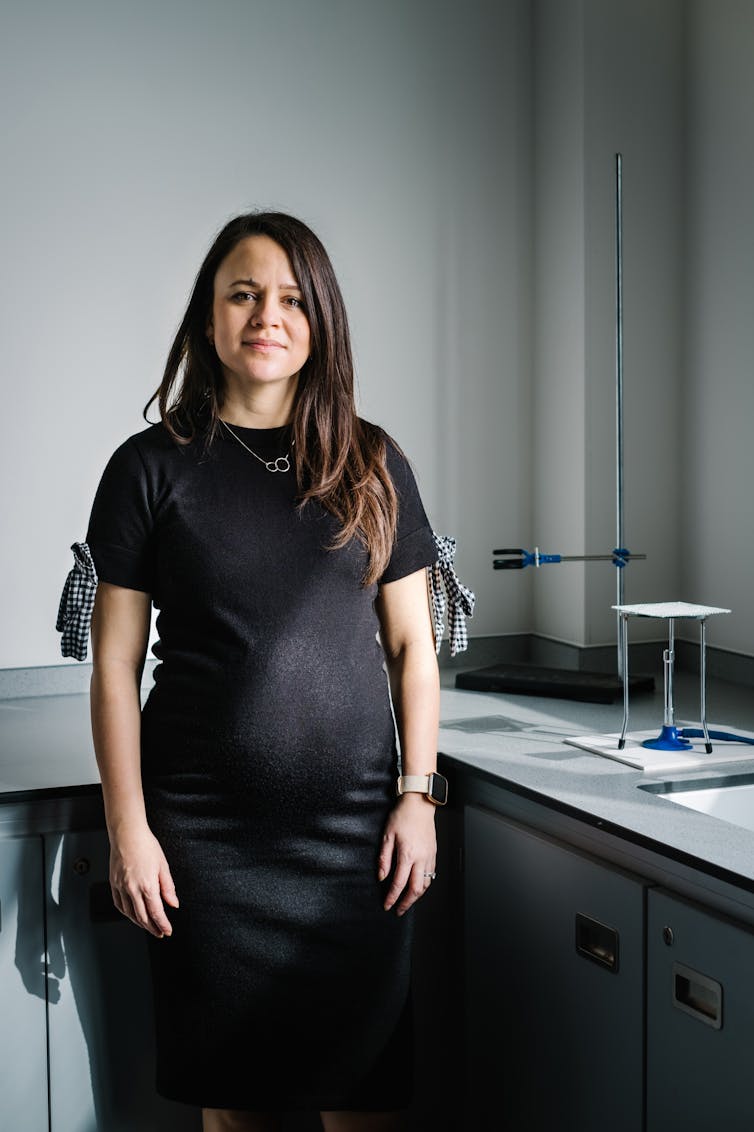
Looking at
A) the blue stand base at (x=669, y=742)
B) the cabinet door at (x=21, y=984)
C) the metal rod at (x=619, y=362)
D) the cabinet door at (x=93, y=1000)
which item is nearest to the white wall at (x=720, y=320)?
the metal rod at (x=619, y=362)

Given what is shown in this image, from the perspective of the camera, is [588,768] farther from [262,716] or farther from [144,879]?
[144,879]

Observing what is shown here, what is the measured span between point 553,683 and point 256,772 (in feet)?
3.17

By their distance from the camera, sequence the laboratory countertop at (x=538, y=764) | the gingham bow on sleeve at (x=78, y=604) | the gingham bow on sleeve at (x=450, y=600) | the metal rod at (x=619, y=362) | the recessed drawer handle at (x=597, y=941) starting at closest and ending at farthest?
the laboratory countertop at (x=538, y=764) < the recessed drawer handle at (x=597, y=941) < the gingham bow on sleeve at (x=78, y=604) < the gingham bow on sleeve at (x=450, y=600) < the metal rod at (x=619, y=362)

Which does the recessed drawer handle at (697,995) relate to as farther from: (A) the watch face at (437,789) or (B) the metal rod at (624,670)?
(B) the metal rod at (624,670)

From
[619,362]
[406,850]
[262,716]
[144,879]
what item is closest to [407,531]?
[262,716]

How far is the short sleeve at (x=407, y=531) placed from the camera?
1.60 meters

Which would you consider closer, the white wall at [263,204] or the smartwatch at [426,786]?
the smartwatch at [426,786]

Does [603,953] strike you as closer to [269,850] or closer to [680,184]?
[269,850]

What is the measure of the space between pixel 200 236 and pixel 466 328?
635 mm

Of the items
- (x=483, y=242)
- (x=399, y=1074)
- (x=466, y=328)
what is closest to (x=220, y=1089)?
(x=399, y=1074)

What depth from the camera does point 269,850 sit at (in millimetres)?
1522

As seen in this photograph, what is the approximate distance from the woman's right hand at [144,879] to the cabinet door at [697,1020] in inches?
24.3

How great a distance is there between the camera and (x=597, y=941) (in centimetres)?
157

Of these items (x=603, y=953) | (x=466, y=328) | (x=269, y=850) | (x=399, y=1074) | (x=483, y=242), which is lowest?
(x=399, y=1074)
